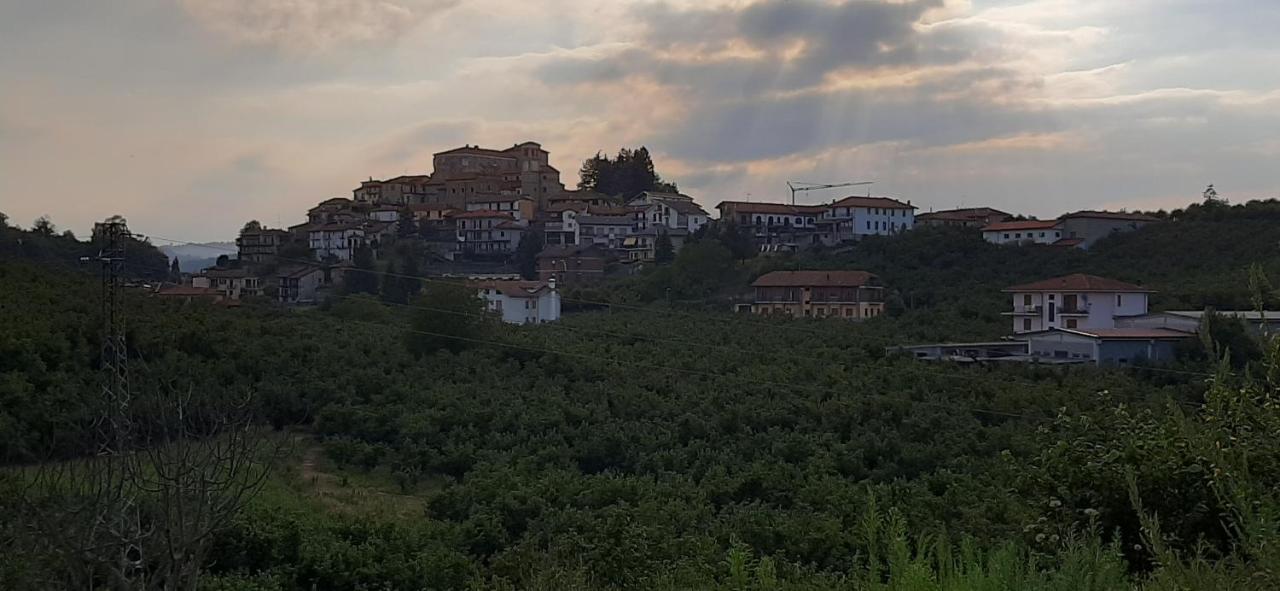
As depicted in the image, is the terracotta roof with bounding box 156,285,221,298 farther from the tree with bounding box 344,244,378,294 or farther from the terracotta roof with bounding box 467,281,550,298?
the terracotta roof with bounding box 467,281,550,298

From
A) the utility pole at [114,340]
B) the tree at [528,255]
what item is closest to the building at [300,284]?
the tree at [528,255]

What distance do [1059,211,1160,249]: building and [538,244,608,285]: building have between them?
2228 cm

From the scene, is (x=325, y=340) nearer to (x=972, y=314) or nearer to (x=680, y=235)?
(x=972, y=314)

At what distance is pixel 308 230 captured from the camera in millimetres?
61688

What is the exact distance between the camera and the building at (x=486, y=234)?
59844 millimetres

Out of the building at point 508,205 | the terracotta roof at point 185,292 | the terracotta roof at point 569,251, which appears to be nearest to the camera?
the terracotta roof at point 185,292

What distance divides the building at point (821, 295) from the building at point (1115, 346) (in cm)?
1122

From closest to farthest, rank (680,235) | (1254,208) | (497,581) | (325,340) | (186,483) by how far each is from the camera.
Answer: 1. (186,483)
2. (497,581)
3. (325,340)
4. (1254,208)
5. (680,235)

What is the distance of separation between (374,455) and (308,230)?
45.1m

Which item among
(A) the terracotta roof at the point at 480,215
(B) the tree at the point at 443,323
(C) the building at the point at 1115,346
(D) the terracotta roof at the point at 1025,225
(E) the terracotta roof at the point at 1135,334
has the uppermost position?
(A) the terracotta roof at the point at 480,215

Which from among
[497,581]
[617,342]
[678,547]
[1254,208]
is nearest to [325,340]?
[617,342]

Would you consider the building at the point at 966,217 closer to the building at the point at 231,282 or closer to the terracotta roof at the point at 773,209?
the terracotta roof at the point at 773,209

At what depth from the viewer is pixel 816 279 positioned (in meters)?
43.4

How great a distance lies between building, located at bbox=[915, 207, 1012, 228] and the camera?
59.2 metres
